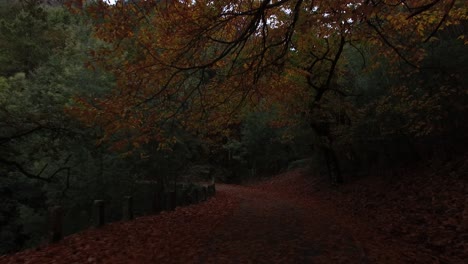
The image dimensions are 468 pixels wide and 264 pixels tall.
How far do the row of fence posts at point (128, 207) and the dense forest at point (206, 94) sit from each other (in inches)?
47.0

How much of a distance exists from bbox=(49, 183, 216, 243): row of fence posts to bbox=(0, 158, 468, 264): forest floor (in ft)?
0.91

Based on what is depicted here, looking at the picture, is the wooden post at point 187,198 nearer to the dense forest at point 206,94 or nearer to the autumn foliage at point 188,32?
the dense forest at point 206,94

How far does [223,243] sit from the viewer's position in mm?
8422

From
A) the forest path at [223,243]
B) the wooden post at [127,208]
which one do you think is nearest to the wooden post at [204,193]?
the forest path at [223,243]

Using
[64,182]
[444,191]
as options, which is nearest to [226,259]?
[444,191]

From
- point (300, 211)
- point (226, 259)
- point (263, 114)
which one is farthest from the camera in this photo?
point (263, 114)

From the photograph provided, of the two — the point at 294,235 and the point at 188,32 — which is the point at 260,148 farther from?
the point at 188,32

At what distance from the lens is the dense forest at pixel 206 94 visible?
900cm

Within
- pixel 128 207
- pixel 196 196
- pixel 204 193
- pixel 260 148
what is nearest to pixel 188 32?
pixel 128 207

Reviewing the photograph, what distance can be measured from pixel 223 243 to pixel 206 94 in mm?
6671

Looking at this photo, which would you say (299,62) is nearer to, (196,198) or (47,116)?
(196,198)

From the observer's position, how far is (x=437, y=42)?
14656 mm

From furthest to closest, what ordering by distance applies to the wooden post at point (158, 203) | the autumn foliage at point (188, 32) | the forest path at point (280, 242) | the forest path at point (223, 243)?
the wooden post at point (158, 203) → the autumn foliage at point (188, 32) → the forest path at point (223, 243) → the forest path at point (280, 242)

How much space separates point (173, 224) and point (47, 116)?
4.83 meters
